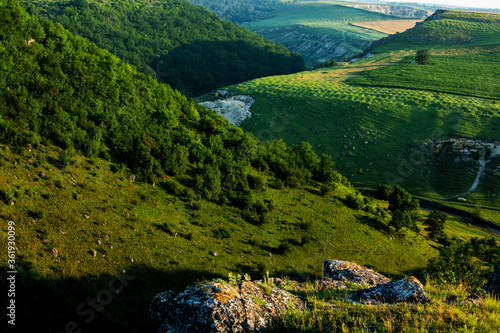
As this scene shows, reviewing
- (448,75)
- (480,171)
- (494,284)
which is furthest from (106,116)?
(448,75)

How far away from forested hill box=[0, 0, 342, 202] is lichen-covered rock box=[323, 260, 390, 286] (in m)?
8.83

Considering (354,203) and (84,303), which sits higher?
(84,303)

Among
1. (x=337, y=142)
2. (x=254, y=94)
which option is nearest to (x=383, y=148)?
(x=337, y=142)

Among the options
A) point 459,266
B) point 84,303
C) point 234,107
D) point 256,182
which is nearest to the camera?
point 84,303

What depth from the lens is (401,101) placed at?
79250mm

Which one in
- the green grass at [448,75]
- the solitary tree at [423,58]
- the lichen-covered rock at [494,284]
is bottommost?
the lichen-covered rock at [494,284]

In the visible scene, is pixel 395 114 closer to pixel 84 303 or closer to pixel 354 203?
pixel 354 203

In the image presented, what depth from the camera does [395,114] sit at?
2918 inches

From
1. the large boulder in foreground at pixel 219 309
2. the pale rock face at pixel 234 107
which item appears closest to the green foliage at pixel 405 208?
the large boulder in foreground at pixel 219 309

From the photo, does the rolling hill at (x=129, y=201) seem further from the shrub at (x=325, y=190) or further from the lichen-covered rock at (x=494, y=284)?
the lichen-covered rock at (x=494, y=284)

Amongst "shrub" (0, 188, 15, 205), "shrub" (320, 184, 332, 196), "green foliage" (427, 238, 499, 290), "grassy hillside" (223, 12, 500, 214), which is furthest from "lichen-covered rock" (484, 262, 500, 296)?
"grassy hillside" (223, 12, 500, 214)

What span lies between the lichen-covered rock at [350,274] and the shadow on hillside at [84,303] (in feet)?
32.6

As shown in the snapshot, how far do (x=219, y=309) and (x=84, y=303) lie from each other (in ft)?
21.2

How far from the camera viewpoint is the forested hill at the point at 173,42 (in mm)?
133625
